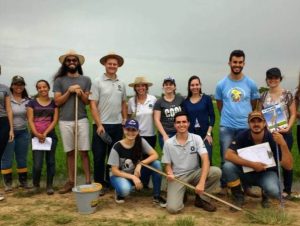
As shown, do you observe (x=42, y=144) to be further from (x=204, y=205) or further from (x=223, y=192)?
(x=223, y=192)

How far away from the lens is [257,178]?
5.51m

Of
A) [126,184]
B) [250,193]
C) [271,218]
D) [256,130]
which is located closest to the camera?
[271,218]

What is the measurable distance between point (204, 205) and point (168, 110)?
165 centimetres

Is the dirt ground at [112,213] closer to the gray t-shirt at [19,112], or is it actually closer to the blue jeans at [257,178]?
the blue jeans at [257,178]

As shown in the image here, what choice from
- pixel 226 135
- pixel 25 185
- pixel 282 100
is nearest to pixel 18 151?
pixel 25 185

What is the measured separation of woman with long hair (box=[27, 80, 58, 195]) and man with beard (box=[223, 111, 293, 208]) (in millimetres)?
3012

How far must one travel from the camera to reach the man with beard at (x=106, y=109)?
6117 mm

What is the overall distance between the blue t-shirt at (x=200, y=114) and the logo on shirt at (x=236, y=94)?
0.39 metres

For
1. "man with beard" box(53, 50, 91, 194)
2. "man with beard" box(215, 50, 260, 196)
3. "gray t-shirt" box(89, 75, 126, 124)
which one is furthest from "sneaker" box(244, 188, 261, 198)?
"man with beard" box(53, 50, 91, 194)

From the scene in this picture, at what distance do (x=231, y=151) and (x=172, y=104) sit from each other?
1.27m

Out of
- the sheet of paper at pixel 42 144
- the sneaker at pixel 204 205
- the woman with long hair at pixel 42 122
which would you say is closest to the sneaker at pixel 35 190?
the woman with long hair at pixel 42 122

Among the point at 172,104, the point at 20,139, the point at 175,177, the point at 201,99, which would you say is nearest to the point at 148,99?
the point at 172,104

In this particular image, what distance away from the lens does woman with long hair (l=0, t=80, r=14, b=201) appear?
5.94 metres

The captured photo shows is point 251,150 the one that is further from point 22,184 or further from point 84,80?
point 22,184
